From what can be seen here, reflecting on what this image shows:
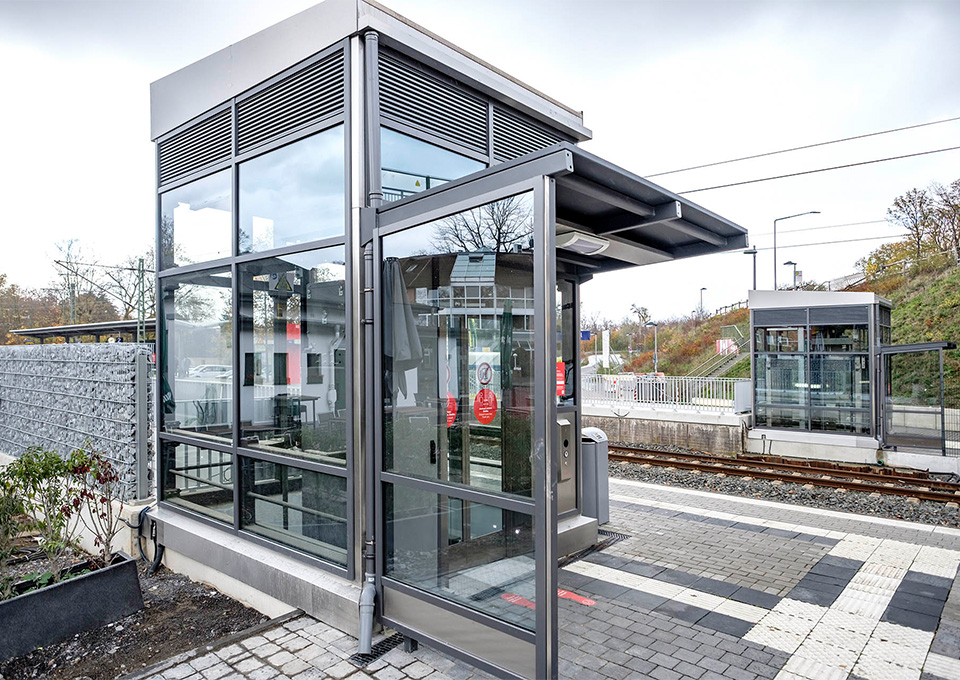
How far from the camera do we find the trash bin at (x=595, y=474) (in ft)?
20.4

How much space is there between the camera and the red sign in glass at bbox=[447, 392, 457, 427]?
12.5ft

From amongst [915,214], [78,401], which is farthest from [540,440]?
[915,214]

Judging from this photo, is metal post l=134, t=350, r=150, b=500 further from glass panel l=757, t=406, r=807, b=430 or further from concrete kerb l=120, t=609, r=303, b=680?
glass panel l=757, t=406, r=807, b=430

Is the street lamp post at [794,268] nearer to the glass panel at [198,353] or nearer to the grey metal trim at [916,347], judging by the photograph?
the grey metal trim at [916,347]

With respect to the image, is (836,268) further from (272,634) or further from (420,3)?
(272,634)

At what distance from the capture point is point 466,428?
12.1 feet

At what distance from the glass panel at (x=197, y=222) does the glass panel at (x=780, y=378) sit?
1221 centimetres

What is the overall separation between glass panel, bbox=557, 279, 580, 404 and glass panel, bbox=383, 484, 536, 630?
2488mm

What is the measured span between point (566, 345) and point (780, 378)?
9.30m

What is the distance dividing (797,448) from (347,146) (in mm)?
12505

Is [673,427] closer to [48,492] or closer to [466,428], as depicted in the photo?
[466,428]

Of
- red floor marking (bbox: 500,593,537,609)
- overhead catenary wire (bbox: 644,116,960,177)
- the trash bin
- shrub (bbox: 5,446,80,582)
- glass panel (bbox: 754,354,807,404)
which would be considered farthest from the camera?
glass panel (bbox: 754,354,807,404)

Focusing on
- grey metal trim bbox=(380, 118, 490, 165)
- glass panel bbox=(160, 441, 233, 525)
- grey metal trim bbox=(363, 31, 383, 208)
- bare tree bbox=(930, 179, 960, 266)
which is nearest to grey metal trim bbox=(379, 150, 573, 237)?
grey metal trim bbox=(363, 31, 383, 208)

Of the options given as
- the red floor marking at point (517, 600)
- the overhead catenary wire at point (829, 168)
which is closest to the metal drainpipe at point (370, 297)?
the red floor marking at point (517, 600)
